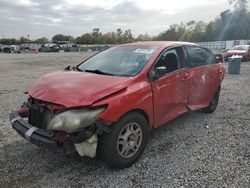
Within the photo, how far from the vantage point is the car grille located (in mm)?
3635

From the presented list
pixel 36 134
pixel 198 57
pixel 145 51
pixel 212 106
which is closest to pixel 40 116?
pixel 36 134

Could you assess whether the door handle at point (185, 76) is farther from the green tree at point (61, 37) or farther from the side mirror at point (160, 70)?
the green tree at point (61, 37)

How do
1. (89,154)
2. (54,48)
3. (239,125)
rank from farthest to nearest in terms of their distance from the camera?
1. (54,48)
2. (239,125)
3. (89,154)

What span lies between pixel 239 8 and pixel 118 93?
2649 inches

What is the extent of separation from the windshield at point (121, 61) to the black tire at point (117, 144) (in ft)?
2.33

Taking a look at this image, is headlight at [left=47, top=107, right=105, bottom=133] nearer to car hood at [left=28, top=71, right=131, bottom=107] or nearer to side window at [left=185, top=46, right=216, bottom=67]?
car hood at [left=28, top=71, right=131, bottom=107]

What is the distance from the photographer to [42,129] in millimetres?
3611

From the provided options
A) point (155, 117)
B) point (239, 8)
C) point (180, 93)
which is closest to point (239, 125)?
point (180, 93)

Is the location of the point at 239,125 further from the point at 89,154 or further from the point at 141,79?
the point at 89,154

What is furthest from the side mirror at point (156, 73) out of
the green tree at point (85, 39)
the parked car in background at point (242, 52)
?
the green tree at point (85, 39)

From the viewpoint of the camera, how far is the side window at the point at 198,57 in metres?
5.39

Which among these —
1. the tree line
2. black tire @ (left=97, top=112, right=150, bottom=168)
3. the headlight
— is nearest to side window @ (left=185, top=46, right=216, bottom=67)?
black tire @ (left=97, top=112, right=150, bottom=168)

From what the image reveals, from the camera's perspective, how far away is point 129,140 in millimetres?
3838

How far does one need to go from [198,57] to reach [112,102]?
9.44ft
